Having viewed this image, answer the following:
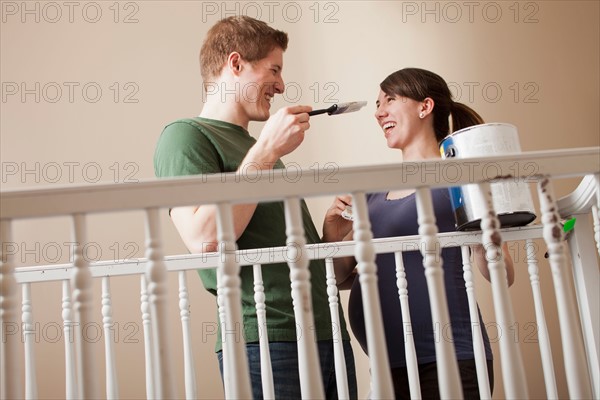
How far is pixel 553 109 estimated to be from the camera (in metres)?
2.49

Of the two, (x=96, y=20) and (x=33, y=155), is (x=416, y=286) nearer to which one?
(x=33, y=155)

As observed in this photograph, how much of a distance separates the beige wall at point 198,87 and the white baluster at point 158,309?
1.32 m

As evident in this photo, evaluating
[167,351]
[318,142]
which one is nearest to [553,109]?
[318,142]

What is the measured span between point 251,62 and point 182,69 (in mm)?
864

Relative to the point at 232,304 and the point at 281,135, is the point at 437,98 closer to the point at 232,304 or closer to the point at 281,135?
the point at 281,135

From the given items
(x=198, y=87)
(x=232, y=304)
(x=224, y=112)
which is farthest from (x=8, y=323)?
(x=198, y=87)

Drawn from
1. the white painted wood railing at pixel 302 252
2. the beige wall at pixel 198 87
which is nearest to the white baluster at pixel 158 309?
the white painted wood railing at pixel 302 252

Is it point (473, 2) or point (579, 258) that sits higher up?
point (473, 2)

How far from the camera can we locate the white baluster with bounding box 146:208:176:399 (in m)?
0.90

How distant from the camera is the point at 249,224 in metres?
1.52

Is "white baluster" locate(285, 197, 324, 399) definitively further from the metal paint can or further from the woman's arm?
the woman's arm

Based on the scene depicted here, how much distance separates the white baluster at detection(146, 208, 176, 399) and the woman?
0.75 m

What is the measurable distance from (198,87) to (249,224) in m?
1.02

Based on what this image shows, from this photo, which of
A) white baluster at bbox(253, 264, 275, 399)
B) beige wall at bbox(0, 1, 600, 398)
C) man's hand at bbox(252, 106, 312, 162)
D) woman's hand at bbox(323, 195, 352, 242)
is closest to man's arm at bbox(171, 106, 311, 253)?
man's hand at bbox(252, 106, 312, 162)
